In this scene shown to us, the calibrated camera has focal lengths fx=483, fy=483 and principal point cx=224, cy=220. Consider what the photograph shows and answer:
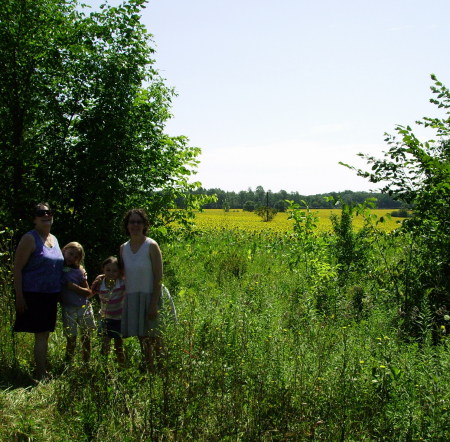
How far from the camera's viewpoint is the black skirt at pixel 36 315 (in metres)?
4.91

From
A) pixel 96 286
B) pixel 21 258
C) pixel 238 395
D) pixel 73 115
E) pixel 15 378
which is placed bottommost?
pixel 15 378

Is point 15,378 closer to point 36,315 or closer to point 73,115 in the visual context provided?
point 36,315

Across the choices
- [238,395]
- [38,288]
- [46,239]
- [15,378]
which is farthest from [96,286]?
[238,395]

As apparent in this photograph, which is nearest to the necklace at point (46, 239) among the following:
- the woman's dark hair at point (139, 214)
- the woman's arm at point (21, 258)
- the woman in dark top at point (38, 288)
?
the woman in dark top at point (38, 288)

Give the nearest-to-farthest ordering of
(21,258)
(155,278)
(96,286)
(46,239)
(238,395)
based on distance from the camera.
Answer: (238,395) → (21,258) → (155,278) → (46,239) → (96,286)

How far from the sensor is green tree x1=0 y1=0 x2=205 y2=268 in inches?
286

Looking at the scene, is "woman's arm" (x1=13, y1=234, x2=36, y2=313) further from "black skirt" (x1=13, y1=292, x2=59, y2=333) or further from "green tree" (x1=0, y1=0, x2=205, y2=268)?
"green tree" (x1=0, y1=0, x2=205, y2=268)

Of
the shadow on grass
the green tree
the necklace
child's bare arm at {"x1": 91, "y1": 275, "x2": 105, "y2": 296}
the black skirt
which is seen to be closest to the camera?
the shadow on grass

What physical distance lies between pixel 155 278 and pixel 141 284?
16 centimetres

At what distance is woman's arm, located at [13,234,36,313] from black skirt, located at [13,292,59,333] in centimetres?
11

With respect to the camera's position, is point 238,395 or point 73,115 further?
point 73,115

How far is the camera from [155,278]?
16.1 ft

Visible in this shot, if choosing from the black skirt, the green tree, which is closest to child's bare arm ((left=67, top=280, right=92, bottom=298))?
the black skirt

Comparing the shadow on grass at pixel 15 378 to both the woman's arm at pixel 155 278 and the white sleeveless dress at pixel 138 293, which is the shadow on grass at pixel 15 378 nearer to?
the white sleeveless dress at pixel 138 293
